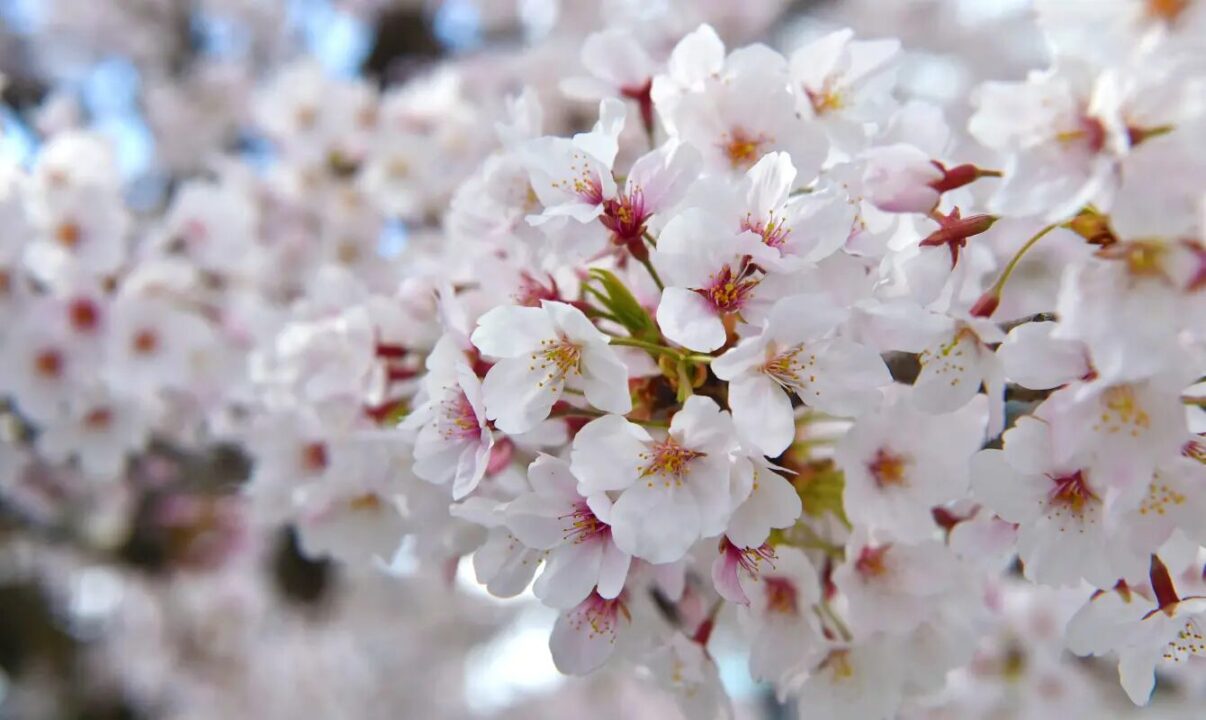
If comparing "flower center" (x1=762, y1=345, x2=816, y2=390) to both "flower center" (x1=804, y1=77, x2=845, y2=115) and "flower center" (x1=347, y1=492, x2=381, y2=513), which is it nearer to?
"flower center" (x1=804, y1=77, x2=845, y2=115)

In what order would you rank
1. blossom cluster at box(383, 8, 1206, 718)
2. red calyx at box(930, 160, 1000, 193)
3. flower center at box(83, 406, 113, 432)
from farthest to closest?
flower center at box(83, 406, 113, 432) → red calyx at box(930, 160, 1000, 193) → blossom cluster at box(383, 8, 1206, 718)

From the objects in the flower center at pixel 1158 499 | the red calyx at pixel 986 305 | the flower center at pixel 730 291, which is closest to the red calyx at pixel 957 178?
the red calyx at pixel 986 305

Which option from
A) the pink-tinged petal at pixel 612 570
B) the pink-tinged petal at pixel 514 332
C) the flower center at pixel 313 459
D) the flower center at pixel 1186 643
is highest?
the pink-tinged petal at pixel 514 332

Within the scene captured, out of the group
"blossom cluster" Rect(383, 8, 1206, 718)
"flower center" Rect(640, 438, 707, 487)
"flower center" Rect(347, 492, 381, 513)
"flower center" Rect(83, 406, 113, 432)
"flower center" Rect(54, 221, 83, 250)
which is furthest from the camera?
"flower center" Rect(83, 406, 113, 432)

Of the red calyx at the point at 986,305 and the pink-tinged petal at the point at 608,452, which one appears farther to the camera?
the red calyx at the point at 986,305

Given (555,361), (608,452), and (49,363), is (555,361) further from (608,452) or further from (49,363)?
(49,363)

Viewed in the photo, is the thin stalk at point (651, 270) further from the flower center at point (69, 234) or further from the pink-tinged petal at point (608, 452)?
the flower center at point (69, 234)

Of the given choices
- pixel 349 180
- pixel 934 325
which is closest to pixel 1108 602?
pixel 934 325

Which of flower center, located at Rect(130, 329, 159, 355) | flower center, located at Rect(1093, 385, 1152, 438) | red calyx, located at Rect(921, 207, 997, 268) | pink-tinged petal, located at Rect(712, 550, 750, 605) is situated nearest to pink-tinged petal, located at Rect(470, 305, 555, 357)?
pink-tinged petal, located at Rect(712, 550, 750, 605)
